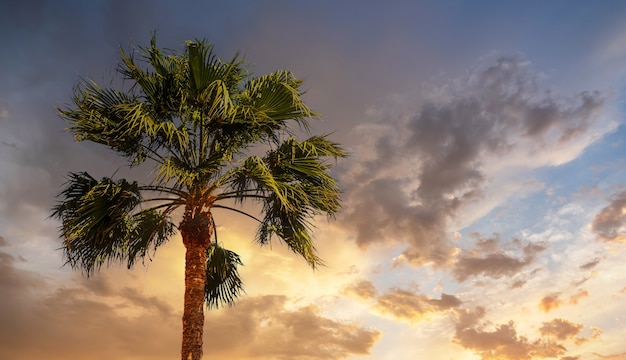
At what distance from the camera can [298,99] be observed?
42.6 ft

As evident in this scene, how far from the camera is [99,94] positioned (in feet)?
41.6

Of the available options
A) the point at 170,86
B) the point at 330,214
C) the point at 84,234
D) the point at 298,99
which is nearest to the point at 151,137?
the point at 170,86

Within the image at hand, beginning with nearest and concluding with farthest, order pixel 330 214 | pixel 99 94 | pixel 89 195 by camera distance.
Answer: pixel 89 195 → pixel 99 94 → pixel 330 214

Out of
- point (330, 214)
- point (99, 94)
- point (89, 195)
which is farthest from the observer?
point (330, 214)

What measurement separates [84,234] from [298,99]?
560cm

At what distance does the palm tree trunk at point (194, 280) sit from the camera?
1181cm

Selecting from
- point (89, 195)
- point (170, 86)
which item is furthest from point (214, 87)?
point (89, 195)

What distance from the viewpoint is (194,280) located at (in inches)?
490

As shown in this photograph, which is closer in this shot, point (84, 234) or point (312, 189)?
point (84, 234)

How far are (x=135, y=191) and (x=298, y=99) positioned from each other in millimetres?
4219

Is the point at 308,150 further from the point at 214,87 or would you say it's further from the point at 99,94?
the point at 99,94

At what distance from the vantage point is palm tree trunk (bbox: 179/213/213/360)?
11.8 meters

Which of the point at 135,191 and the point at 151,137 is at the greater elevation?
the point at 151,137

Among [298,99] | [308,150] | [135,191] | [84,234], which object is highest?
[298,99]
